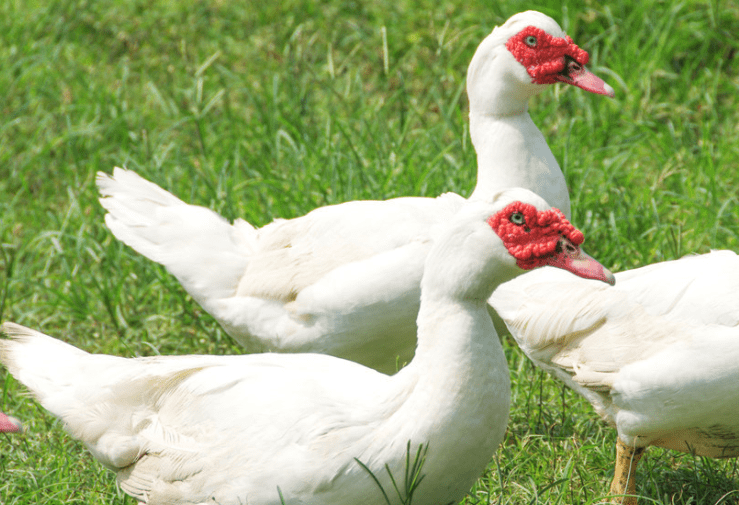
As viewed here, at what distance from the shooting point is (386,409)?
2.49 m

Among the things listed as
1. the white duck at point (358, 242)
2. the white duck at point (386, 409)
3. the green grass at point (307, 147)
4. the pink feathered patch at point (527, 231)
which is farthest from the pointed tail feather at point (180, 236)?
the pink feathered patch at point (527, 231)

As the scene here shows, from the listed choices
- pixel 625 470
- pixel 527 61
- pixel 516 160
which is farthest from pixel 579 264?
pixel 527 61

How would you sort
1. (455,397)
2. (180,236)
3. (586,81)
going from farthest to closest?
(180,236)
(586,81)
(455,397)

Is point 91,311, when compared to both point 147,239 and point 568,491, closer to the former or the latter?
point 147,239

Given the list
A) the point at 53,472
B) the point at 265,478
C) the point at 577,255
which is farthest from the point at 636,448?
the point at 53,472

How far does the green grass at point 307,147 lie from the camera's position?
11.5ft

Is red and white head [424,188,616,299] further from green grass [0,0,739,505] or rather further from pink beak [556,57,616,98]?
pink beak [556,57,616,98]

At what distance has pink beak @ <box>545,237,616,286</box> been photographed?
2488 mm

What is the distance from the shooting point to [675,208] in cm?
473

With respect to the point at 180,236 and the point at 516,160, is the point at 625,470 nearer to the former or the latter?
the point at 516,160

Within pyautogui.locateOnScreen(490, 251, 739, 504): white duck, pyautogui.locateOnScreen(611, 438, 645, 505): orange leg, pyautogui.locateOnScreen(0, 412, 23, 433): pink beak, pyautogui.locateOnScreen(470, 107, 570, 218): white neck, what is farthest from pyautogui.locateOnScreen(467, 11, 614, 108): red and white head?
pyautogui.locateOnScreen(0, 412, 23, 433): pink beak

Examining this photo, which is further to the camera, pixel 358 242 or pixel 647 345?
pixel 358 242

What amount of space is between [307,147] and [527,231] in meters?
2.68

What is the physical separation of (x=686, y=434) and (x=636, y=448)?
171 millimetres
